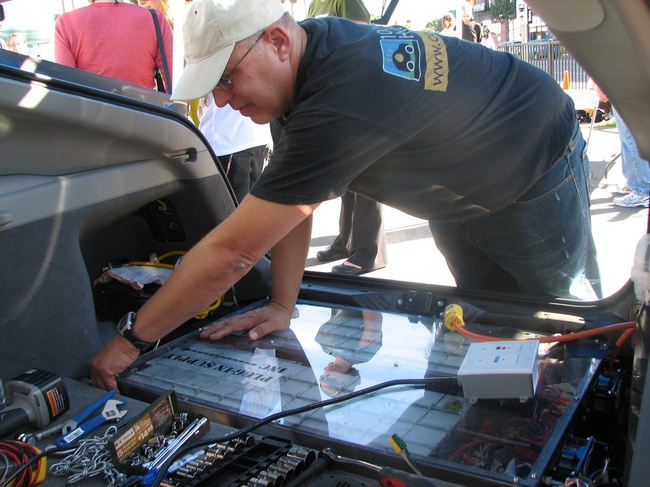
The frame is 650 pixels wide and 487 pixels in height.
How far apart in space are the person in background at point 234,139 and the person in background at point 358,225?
0.75 meters

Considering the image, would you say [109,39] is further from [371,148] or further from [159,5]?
[371,148]

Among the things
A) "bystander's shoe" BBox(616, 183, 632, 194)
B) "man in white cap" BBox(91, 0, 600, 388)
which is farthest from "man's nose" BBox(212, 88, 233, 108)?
"bystander's shoe" BBox(616, 183, 632, 194)

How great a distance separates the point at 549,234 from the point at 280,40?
2.95ft

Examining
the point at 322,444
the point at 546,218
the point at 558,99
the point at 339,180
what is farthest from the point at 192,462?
the point at 558,99

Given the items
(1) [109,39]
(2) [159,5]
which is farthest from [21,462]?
(2) [159,5]

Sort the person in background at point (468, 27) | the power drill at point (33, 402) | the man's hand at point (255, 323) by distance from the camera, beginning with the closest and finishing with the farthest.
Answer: the power drill at point (33, 402), the man's hand at point (255, 323), the person in background at point (468, 27)

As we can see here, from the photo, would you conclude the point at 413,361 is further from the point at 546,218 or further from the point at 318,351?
the point at 546,218

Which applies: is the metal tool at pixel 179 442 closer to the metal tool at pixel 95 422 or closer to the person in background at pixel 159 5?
the metal tool at pixel 95 422

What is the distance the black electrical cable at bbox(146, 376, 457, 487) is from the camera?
107cm

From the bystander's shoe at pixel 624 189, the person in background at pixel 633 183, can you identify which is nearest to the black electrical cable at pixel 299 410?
the person in background at pixel 633 183

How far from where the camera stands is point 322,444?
1167mm

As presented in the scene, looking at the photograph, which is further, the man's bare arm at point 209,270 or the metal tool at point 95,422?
the man's bare arm at point 209,270

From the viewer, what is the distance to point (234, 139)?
10.3ft

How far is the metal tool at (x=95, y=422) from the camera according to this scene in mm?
1228
